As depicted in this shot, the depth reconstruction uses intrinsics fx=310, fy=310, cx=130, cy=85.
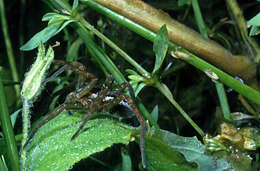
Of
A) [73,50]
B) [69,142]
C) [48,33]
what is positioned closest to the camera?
[69,142]

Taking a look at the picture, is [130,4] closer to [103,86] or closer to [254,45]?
[103,86]

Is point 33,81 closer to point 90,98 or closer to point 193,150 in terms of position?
point 90,98

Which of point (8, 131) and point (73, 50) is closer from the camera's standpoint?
point (8, 131)

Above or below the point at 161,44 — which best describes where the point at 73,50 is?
below

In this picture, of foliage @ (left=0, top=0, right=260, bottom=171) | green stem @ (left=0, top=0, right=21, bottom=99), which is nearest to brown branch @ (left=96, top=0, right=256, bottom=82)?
foliage @ (left=0, top=0, right=260, bottom=171)

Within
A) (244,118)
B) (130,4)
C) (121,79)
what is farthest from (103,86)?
(244,118)

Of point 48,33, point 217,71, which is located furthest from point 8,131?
point 217,71
